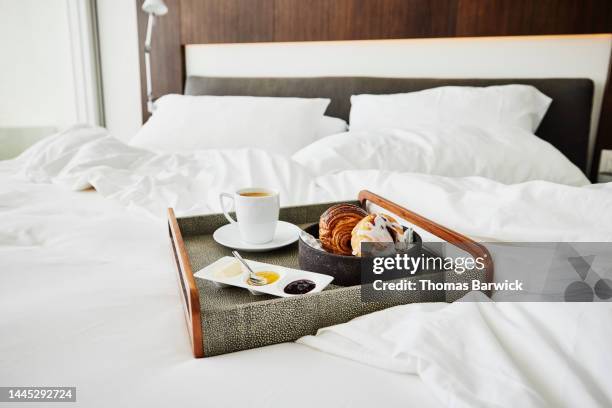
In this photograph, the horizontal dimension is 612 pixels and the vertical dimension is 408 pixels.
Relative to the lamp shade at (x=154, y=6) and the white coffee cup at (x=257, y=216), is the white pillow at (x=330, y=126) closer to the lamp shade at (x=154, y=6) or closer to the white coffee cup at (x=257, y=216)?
the lamp shade at (x=154, y=6)

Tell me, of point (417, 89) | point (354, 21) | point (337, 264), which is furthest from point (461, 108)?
point (337, 264)

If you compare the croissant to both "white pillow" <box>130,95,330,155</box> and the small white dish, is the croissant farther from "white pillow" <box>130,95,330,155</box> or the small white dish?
"white pillow" <box>130,95,330,155</box>

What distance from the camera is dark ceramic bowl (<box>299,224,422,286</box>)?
2.12ft

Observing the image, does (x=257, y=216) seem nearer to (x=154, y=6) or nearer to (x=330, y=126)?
(x=330, y=126)

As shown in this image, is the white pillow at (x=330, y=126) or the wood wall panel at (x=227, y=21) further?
the wood wall panel at (x=227, y=21)

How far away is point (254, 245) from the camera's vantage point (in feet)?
2.64

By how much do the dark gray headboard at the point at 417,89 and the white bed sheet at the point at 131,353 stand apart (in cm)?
164

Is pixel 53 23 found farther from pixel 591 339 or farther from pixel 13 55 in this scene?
pixel 591 339

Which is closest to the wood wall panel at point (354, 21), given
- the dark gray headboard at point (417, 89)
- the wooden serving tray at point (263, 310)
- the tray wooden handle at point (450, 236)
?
the dark gray headboard at point (417, 89)

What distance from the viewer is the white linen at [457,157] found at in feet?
4.93

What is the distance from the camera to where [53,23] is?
305 cm

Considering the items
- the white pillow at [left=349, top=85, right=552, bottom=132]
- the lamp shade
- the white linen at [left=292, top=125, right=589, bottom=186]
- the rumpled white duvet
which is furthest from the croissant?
the lamp shade

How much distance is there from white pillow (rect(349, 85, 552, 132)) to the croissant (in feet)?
3.62

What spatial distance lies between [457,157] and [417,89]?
75 centimetres
